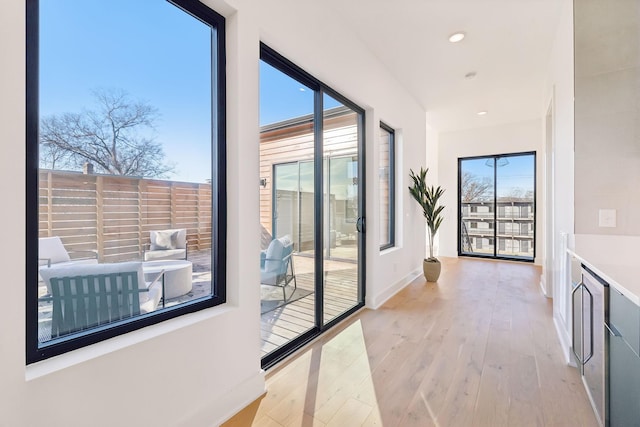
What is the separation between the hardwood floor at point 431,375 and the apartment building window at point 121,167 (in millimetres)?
843

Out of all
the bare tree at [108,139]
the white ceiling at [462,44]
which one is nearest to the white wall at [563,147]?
A: the white ceiling at [462,44]

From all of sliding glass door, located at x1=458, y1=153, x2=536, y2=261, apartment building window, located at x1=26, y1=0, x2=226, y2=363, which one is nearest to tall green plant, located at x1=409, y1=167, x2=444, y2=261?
sliding glass door, located at x1=458, y1=153, x2=536, y2=261

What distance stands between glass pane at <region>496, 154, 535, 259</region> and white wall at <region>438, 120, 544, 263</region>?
201mm

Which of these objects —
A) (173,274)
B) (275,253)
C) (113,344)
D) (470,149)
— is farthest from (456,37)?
(470,149)

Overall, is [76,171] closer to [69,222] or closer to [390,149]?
[69,222]

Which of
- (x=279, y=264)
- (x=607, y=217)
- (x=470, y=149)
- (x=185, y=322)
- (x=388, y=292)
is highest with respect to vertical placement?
(x=470, y=149)

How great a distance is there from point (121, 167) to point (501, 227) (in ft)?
23.5

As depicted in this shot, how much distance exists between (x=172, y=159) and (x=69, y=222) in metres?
0.56

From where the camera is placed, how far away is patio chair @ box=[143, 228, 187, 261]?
1.51 m

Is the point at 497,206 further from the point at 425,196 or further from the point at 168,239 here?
the point at 168,239

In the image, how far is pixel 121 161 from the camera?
1.38 metres

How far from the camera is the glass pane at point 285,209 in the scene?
88.0 inches

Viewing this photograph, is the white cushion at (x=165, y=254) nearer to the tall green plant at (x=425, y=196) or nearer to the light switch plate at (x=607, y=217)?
the light switch plate at (x=607, y=217)

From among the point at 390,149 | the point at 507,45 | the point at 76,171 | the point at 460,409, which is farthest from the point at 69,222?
the point at 507,45
